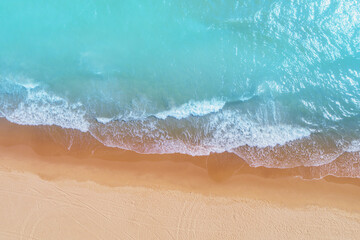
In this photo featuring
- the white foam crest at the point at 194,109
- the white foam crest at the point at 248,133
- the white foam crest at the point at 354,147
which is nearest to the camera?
the white foam crest at the point at 354,147

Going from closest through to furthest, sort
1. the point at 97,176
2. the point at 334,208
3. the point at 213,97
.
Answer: the point at 334,208, the point at 97,176, the point at 213,97

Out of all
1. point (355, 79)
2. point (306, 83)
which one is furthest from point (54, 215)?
point (355, 79)

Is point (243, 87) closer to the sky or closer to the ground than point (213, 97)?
closer to the sky

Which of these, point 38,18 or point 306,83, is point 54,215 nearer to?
point 38,18

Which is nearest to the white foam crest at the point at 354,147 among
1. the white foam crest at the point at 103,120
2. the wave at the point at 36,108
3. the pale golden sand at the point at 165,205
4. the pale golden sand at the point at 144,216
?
the pale golden sand at the point at 165,205

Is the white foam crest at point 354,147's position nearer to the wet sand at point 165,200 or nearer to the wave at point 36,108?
the wet sand at point 165,200

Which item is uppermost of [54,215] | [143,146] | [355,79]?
[355,79]

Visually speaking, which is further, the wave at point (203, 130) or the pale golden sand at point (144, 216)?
the wave at point (203, 130)

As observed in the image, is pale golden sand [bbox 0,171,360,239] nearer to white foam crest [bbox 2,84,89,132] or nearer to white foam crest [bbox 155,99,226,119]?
white foam crest [bbox 2,84,89,132]
